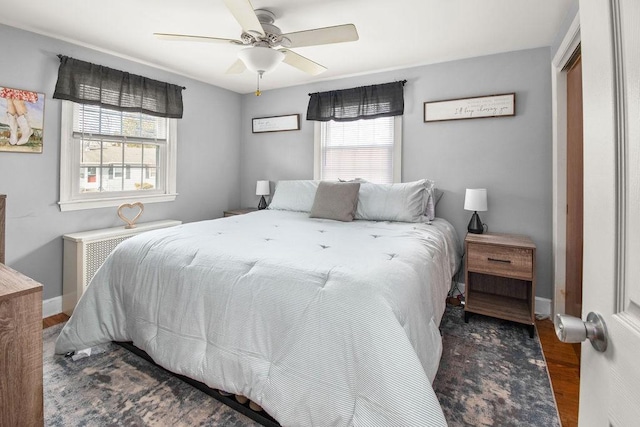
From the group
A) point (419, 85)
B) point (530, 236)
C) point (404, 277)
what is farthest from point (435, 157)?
point (404, 277)

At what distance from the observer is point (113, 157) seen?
132 inches

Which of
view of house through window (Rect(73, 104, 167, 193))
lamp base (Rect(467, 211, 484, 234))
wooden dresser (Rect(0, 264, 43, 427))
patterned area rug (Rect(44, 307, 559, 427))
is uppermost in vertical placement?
view of house through window (Rect(73, 104, 167, 193))

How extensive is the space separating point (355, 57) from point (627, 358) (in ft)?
10.6

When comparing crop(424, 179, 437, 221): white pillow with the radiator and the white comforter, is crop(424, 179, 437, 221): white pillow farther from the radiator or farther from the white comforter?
the radiator

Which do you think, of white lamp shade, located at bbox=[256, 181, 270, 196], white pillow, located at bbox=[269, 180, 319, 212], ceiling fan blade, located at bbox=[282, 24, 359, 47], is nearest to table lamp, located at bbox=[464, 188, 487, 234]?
white pillow, located at bbox=[269, 180, 319, 212]

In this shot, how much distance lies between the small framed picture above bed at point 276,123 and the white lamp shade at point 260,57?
1.70 metres

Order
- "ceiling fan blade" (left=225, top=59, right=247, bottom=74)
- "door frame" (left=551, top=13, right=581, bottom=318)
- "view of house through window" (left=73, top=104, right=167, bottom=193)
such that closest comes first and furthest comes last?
"door frame" (left=551, top=13, right=581, bottom=318) → "ceiling fan blade" (left=225, top=59, right=247, bottom=74) → "view of house through window" (left=73, top=104, right=167, bottom=193)

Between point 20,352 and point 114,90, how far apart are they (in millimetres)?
2789

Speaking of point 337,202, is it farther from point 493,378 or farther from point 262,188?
point 493,378

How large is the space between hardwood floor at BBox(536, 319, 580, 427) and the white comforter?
2.45ft

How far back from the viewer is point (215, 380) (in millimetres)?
1596

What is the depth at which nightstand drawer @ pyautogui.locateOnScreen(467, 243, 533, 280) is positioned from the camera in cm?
252

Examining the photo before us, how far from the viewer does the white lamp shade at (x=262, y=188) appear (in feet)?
13.8

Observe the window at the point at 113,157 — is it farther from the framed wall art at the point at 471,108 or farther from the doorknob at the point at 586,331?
the doorknob at the point at 586,331
